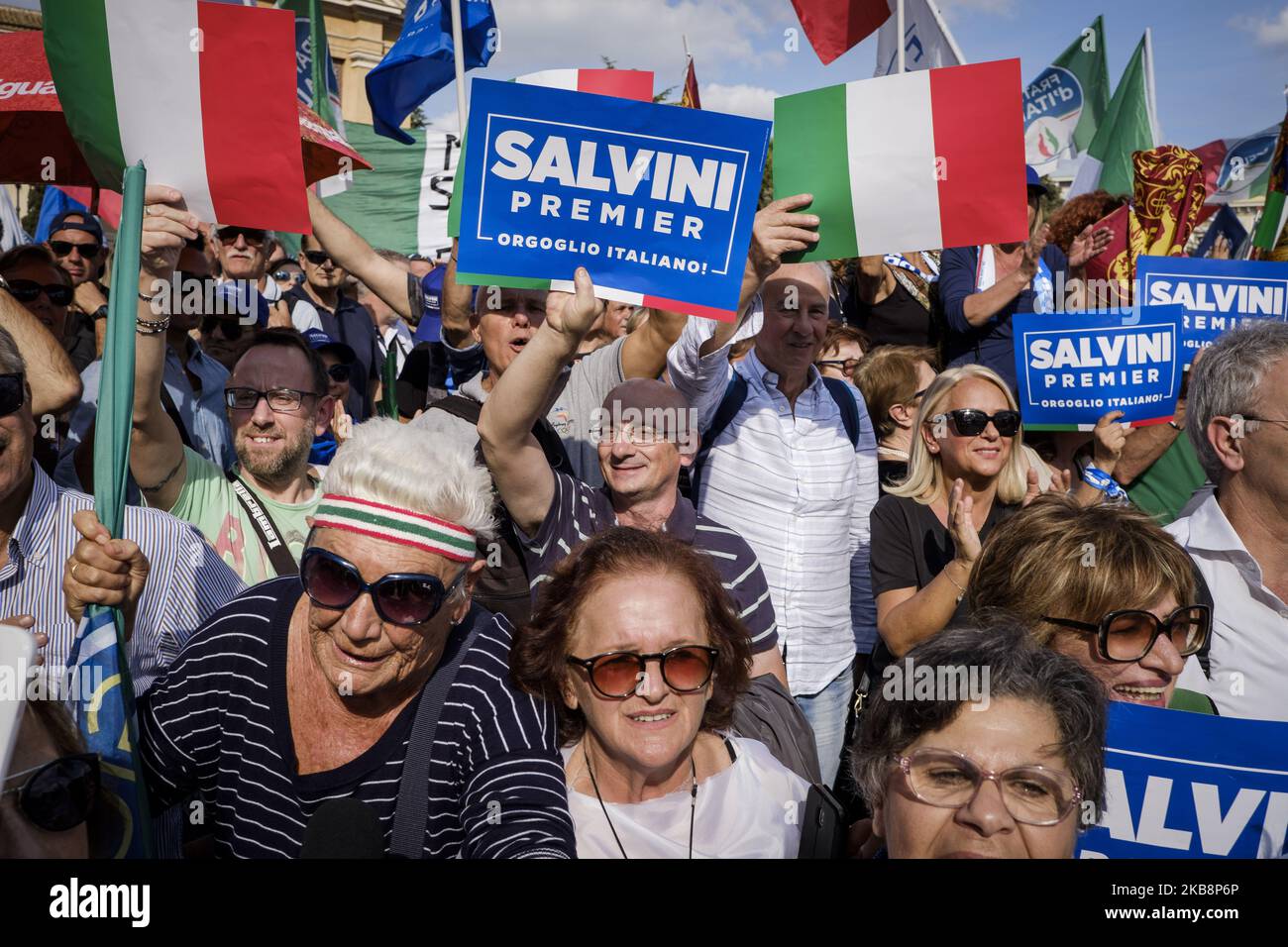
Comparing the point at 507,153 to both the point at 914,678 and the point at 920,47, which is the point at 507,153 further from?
the point at 920,47

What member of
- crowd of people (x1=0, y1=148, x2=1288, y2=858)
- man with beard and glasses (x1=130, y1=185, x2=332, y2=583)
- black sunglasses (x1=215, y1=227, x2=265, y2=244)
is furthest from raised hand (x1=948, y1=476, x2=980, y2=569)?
black sunglasses (x1=215, y1=227, x2=265, y2=244)

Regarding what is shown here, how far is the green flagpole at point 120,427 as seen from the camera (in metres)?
2.09

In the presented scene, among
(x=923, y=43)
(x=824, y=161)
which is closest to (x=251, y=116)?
(x=824, y=161)

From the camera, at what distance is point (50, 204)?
7.43 meters

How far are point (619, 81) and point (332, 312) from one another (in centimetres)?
362

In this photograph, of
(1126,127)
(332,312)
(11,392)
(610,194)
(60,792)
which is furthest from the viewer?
(1126,127)

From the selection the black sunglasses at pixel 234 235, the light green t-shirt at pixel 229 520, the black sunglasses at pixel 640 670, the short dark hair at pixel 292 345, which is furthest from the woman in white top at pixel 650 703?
the black sunglasses at pixel 234 235

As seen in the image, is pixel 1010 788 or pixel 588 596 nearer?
pixel 1010 788

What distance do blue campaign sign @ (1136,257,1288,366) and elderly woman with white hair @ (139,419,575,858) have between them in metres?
3.74

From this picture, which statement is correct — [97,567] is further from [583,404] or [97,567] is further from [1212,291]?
A: [1212,291]

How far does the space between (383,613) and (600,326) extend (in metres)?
3.30

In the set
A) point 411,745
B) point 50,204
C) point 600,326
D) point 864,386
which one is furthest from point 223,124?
point 50,204

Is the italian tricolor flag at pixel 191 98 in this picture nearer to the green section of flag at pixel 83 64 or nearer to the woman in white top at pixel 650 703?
the green section of flag at pixel 83 64

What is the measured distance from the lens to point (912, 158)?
3.37 meters
